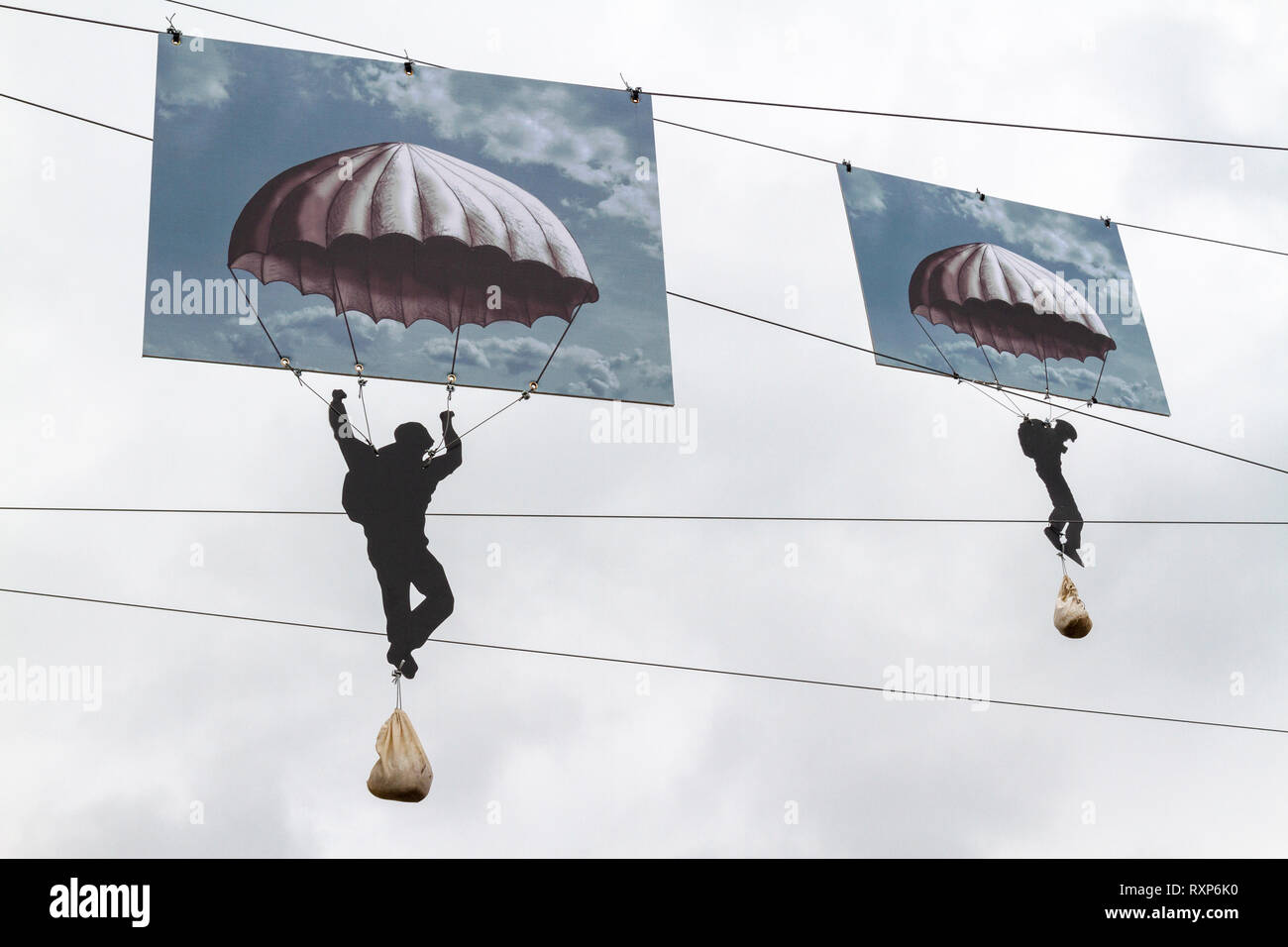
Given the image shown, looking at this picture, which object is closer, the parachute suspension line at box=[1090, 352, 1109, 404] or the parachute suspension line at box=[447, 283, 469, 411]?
the parachute suspension line at box=[447, 283, 469, 411]

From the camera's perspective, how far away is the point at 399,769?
10875mm

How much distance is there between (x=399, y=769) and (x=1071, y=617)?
260 inches

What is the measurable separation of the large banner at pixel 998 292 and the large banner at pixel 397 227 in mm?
2510

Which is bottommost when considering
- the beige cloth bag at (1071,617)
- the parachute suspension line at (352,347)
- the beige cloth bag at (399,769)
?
the beige cloth bag at (399,769)

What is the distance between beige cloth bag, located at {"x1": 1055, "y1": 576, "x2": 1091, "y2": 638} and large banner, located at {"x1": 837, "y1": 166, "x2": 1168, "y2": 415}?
6.76 ft

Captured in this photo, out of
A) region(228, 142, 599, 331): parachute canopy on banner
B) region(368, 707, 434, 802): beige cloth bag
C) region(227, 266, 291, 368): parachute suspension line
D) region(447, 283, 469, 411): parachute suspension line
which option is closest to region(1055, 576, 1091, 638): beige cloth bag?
region(228, 142, 599, 331): parachute canopy on banner

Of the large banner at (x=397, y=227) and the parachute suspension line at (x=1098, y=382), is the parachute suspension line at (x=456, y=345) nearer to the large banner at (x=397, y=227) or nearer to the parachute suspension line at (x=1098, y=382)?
the large banner at (x=397, y=227)

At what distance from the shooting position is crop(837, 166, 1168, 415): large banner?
49.0 ft

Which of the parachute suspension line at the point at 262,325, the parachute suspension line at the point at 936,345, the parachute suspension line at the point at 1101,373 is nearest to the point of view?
the parachute suspension line at the point at 262,325

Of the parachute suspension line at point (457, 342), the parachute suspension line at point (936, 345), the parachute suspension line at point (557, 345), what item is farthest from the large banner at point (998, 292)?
the parachute suspension line at point (457, 342)

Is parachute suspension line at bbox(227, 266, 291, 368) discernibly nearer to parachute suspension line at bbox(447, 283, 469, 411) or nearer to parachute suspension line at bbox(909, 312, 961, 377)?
parachute suspension line at bbox(447, 283, 469, 411)

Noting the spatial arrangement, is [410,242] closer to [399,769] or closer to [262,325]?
[262,325]

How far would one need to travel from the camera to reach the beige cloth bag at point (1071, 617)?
47.5ft

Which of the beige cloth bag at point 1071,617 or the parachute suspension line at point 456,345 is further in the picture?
the beige cloth bag at point 1071,617
